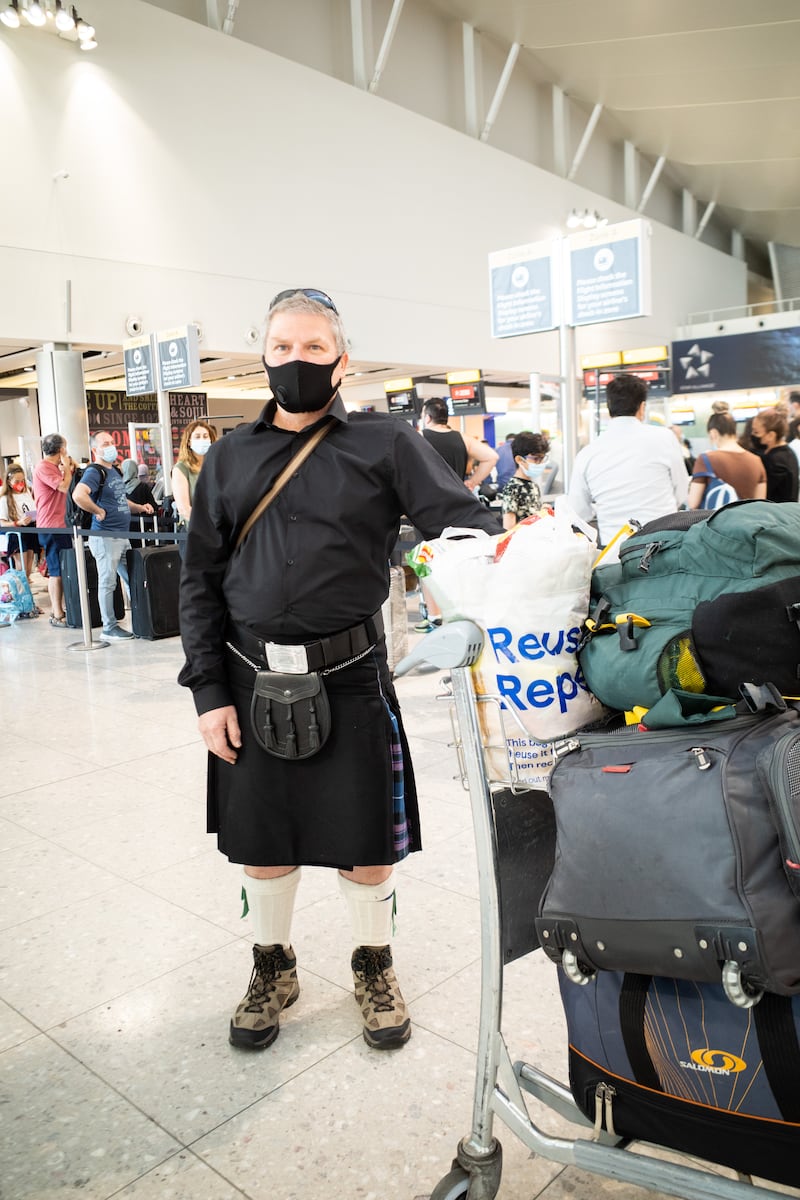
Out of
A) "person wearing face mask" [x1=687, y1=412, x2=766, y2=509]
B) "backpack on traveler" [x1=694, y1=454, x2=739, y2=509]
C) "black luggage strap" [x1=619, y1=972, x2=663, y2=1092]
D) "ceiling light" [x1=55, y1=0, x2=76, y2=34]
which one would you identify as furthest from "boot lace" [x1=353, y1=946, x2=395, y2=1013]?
"ceiling light" [x1=55, y1=0, x2=76, y2=34]

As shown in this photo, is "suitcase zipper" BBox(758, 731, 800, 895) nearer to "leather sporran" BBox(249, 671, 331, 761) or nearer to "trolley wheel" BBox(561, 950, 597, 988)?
"trolley wheel" BBox(561, 950, 597, 988)

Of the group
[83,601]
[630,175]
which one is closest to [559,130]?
[630,175]

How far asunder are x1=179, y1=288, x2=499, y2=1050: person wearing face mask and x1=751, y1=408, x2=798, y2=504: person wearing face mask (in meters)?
4.13

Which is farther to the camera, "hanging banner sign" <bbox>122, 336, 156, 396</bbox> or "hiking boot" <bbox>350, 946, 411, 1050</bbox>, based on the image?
"hanging banner sign" <bbox>122, 336, 156, 396</bbox>

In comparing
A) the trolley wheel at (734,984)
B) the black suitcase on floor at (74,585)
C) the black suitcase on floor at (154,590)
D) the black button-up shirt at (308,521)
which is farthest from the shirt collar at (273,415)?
the black suitcase on floor at (74,585)

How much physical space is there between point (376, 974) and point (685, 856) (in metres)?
1.26

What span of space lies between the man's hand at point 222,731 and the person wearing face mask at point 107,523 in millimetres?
5588

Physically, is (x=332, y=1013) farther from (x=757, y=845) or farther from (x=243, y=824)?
(x=757, y=845)

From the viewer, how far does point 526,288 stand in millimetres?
6184

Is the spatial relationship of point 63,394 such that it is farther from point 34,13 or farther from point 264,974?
point 264,974

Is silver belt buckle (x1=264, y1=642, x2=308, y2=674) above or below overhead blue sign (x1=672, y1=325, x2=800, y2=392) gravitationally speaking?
below

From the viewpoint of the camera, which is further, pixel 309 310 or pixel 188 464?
pixel 188 464

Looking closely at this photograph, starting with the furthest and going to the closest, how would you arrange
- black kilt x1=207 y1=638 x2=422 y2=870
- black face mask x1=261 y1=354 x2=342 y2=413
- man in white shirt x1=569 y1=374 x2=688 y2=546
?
1. man in white shirt x1=569 y1=374 x2=688 y2=546
2. black kilt x1=207 y1=638 x2=422 y2=870
3. black face mask x1=261 y1=354 x2=342 y2=413

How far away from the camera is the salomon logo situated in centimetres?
111
